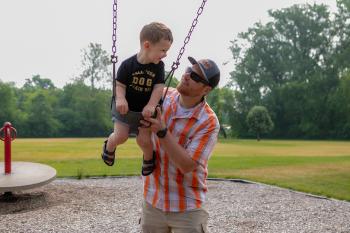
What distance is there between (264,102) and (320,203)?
50.1 meters

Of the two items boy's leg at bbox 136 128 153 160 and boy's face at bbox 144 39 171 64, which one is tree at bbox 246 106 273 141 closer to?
boy's leg at bbox 136 128 153 160

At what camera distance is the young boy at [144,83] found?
2.67 m

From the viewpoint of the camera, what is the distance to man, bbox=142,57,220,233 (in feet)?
9.14

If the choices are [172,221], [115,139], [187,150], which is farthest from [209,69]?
[172,221]

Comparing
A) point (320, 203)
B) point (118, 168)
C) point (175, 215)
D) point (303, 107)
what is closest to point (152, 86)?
point (175, 215)

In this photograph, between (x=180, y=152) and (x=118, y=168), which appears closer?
(x=180, y=152)

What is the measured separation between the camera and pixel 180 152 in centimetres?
267

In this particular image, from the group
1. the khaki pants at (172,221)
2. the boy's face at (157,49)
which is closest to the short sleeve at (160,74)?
the boy's face at (157,49)

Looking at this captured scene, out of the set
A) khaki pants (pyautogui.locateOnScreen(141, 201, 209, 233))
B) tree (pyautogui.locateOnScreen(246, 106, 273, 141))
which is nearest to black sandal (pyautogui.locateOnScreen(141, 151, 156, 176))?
khaki pants (pyautogui.locateOnScreen(141, 201, 209, 233))

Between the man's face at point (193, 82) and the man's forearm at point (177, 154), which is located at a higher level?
the man's face at point (193, 82)

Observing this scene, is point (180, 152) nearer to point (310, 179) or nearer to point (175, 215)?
point (175, 215)

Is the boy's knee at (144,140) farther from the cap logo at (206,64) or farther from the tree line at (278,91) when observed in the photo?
the tree line at (278,91)

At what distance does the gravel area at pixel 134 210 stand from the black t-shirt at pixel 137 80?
410cm

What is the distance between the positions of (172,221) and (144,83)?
2.86ft
